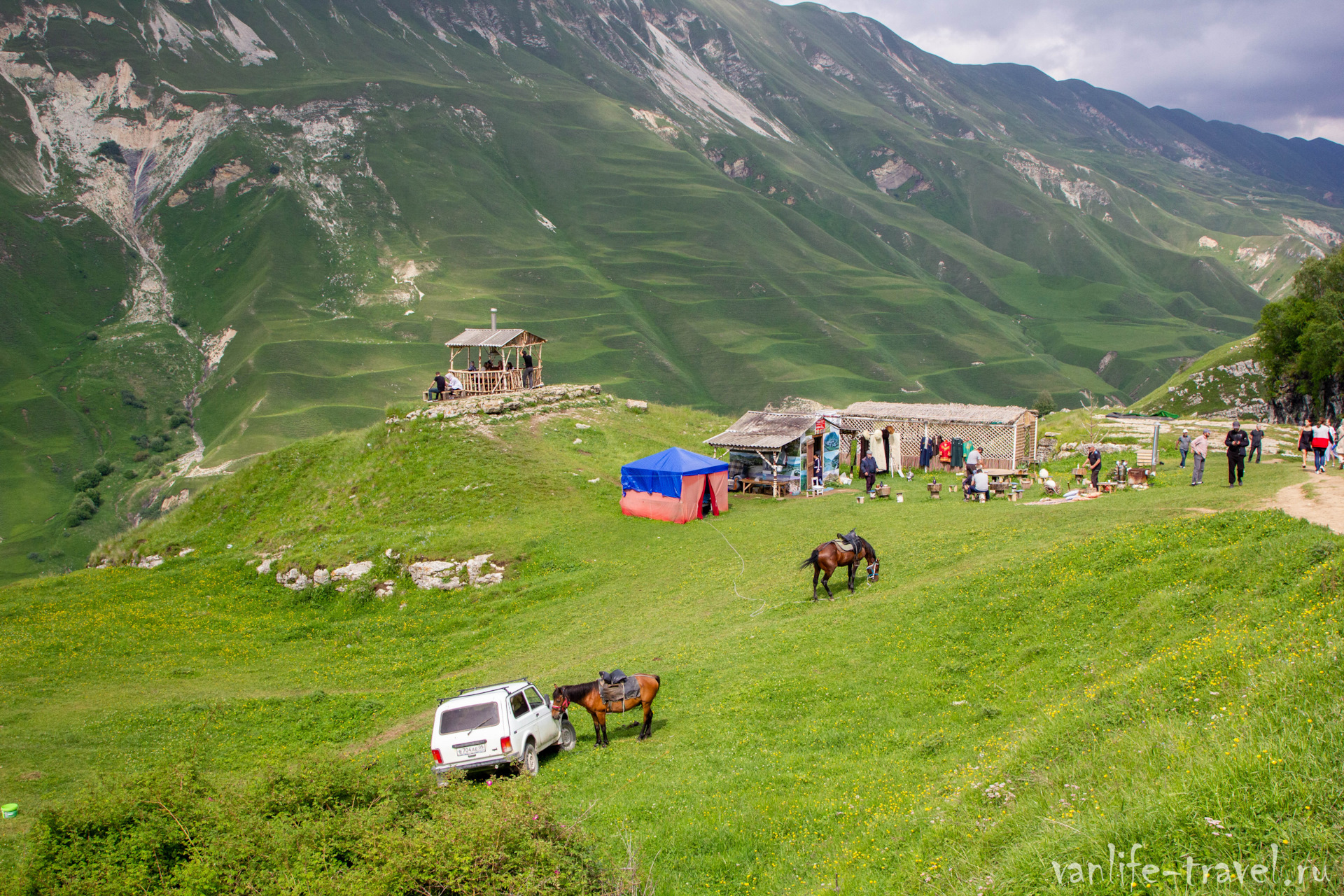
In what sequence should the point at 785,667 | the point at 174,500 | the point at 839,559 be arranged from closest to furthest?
the point at 785,667 < the point at 839,559 < the point at 174,500

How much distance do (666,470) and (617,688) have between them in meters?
19.0

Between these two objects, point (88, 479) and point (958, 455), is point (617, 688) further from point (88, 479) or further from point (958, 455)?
point (88, 479)

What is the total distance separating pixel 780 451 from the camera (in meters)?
38.0

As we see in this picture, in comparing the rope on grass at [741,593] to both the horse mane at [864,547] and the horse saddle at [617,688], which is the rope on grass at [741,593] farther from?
the horse saddle at [617,688]

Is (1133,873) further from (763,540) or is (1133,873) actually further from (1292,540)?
(763,540)

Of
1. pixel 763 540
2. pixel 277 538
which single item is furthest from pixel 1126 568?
pixel 277 538

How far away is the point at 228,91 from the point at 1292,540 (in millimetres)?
216309

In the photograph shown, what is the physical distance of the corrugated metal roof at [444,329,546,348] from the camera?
4438cm

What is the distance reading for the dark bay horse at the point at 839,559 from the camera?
20266mm

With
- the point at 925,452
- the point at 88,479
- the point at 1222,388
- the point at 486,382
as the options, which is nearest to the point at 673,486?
the point at 925,452

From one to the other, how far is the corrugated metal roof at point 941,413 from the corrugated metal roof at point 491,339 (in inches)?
795

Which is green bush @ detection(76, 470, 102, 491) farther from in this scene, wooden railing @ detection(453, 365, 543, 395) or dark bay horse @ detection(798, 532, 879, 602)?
dark bay horse @ detection(798, 532, 879, 602)

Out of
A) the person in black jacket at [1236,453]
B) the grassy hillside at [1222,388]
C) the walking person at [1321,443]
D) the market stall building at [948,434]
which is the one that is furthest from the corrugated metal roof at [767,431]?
the grassy hillside at [1222,388]

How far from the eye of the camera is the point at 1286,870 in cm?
568
